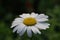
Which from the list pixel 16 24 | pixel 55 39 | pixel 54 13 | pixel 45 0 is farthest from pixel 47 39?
pixel 45 0

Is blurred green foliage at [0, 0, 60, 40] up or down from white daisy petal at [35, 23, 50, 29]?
up

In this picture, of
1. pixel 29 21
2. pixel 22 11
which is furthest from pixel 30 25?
pixel 22 11

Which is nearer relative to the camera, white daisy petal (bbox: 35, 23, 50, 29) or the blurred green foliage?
white daisy petal (bbox: 35, 23, 50, 29)

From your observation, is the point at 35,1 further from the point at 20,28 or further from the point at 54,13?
the point at 20,28

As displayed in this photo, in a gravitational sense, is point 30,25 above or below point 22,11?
below

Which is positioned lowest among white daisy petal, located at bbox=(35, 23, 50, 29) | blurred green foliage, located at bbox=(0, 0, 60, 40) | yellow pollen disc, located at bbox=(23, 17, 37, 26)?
white daisy petal, located at bbox=(35, 23, 50, 29)

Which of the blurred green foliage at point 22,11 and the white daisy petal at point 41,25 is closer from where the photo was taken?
the white daisy petal at point 41,25

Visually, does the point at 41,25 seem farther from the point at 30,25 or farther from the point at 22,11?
the point at 22,11

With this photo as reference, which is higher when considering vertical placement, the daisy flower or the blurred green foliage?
the blurred green foliage

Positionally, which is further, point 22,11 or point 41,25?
point 22,11
